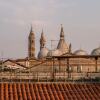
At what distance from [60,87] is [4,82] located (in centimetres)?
241

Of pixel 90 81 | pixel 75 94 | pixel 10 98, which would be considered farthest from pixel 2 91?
pixel 90 81

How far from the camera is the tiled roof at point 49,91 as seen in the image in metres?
14.6

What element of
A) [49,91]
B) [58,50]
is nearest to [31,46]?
[58,50]

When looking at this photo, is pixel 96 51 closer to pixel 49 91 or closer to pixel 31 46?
pixel 31 46

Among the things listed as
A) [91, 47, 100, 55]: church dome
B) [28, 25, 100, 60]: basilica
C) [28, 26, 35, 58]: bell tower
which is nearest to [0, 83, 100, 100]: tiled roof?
Result: [28, 25, 100, 60]: basilica

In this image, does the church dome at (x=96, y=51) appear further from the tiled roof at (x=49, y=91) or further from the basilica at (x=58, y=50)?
the tiled roof at (x=49, y=91)

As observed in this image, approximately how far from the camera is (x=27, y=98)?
1434 cm

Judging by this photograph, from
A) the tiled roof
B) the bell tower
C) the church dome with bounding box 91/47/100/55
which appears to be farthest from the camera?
the bell tower

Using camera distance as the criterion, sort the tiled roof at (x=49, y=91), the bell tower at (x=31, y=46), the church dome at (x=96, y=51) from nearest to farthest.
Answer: the tiled roof at (x=49, y=91) → the church dome at (x=96, y=51) → the bell tower at (x=31, y=46)

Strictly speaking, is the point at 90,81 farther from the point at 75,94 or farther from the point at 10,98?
the point at 10,98

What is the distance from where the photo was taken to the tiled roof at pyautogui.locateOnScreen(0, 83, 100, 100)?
14.6m

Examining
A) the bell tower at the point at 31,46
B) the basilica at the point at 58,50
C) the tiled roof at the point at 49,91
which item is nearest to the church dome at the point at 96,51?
the basilica at the point at 58,50

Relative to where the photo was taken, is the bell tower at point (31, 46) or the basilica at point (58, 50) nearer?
the basilica at point (58, 50)

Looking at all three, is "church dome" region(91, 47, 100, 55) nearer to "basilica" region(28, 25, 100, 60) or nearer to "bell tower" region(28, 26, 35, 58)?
"basilica" region(28, 25, 100, 60)
